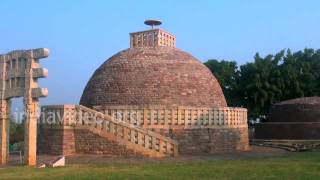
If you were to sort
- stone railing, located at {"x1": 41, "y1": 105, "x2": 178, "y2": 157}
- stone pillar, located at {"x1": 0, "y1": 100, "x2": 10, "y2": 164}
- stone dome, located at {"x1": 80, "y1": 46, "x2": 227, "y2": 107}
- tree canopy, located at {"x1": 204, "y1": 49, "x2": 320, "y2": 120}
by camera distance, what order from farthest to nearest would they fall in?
1. tree canopy, located at {"x1": 204, "y1": 49, "x2": 320, "y2": 120}
2. stone dome, located at {"x1": 80, "y1": 46, "x2": 227, "y2": 107}
3. stone railing, located at {"x1": 41, "y1": 105, "x2": 178, "y2": 157}
4. stone pillar, located at {"x1": 0, "y1": 100, "x2": 10, "y2": 164}

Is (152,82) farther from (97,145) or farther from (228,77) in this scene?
(228,77)

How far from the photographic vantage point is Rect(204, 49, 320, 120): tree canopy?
31719mm

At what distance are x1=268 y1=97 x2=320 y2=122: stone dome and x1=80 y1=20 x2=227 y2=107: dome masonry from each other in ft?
23.3

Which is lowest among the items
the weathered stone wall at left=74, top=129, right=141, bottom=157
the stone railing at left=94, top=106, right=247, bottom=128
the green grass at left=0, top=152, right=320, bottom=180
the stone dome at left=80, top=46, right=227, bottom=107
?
the green grass at left=0, top=152, right=320, bottom=180

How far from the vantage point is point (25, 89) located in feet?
42.7

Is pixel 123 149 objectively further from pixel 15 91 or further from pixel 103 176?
pixel 103 176

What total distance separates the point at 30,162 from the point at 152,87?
7.32 m

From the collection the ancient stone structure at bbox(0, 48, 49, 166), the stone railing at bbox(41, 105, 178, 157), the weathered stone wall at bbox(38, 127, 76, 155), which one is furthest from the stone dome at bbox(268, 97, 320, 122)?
the ancient stone structure at bbox(0, 48, 49, 166)

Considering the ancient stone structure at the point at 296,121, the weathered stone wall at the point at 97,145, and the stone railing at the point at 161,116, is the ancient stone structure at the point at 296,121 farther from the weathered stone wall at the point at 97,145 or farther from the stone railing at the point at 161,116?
the weathered stone wall at the point at 97,145

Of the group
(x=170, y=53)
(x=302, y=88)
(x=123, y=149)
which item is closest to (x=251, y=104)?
(x=302, y=88)

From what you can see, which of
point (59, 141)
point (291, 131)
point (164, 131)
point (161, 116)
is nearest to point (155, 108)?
point (161, 116)

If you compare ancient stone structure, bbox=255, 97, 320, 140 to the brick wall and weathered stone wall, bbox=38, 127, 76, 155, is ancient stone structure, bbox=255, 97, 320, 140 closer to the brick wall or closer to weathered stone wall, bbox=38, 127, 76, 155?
the brick wall

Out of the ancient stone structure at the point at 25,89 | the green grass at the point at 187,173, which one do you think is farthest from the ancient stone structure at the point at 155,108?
the green grass at the point at 187,173

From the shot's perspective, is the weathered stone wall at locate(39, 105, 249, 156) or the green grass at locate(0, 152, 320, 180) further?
the weathered stone wall at locate(39, 105, 249, 156)
